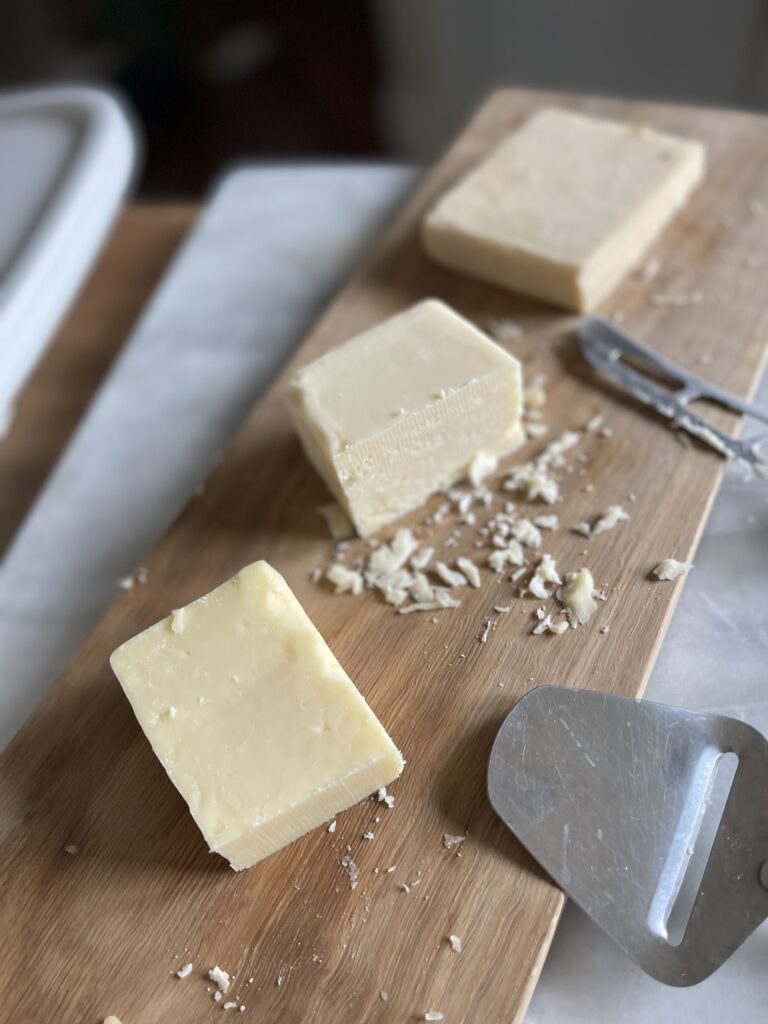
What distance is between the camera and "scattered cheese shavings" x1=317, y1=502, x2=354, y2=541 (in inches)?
61.4

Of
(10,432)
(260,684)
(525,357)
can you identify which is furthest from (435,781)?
(10,432)

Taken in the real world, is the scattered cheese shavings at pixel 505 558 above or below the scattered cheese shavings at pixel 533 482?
below

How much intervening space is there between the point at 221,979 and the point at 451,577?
625mm

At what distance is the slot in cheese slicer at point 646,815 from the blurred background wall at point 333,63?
8.62 feet

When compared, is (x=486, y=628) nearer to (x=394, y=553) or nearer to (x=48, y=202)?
(x=394, y=553)

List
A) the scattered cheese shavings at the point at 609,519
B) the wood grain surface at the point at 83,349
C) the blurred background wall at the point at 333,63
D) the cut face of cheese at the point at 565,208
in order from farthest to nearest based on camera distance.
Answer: the blurred background wall at the point at 333,63 < the wood grain surface at the point at 83,349 < the cut face of cheese at the point at 565,208 < the scattered cheese shavings at the point at 609,519

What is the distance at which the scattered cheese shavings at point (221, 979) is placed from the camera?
1162 mm

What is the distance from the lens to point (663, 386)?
1.65 m

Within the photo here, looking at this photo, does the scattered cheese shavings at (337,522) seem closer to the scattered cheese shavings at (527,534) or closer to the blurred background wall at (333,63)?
the scattered cheese shavings at (527,534)

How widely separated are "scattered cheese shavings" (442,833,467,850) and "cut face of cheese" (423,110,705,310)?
Answer: 0.99 metres

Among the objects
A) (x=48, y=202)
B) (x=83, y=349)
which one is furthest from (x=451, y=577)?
(x=48, y=202)

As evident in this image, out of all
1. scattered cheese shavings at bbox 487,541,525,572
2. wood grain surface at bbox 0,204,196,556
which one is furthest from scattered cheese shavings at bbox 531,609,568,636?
wood grain surface at bbox 0,204,196,556

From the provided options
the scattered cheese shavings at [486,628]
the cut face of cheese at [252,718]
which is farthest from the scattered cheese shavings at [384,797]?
the scattered cheese shavings at [486,628]

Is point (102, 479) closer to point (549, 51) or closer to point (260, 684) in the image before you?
point (260, 684)
